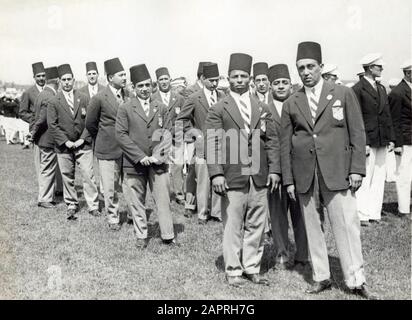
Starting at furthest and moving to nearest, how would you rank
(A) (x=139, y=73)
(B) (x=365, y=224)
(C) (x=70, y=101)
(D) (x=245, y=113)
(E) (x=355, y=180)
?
(C) (x=70, y=101) → (B) (x=365, y=224) → (A) (x=139, y=73) → (D) (x=245, y=113) → (E) (x=355, y=180)

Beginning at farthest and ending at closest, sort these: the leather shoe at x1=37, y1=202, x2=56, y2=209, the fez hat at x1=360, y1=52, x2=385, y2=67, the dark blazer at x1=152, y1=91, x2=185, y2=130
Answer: the dark blazer at x1=152, y1=91, x2=185, y2=130 < the leather shoe at x1=37, y1=202, x2=56, y2=209 < the fez hat at x1=360, y1=52, x2=385, y2=67

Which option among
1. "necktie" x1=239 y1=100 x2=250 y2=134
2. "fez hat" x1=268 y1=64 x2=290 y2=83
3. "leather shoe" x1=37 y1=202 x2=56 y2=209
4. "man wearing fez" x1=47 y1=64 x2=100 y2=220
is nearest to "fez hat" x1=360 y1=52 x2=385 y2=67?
"fez hat" x1=268 y1=64 x2=290 y2=83

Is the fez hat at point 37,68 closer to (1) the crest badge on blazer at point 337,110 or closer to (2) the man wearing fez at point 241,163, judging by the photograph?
(2) the man wearing fez at point 241,163

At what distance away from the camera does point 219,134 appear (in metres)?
5.81

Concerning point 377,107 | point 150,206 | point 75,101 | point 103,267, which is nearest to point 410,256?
point 377,107

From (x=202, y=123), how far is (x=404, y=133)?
3626 millimetres

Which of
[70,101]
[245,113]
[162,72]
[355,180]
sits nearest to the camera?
[355,180]

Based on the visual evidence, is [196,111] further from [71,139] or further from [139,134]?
[71,139]

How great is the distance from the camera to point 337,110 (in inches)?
212

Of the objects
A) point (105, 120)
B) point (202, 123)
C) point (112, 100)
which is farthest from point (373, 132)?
point (105, 120)

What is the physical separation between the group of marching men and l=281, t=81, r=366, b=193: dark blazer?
0.03 ft

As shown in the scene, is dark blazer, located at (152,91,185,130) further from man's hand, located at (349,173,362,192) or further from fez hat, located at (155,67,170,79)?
man's hand, located at (349,173,362,192)

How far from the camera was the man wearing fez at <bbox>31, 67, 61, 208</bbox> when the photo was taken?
10.0 metres
